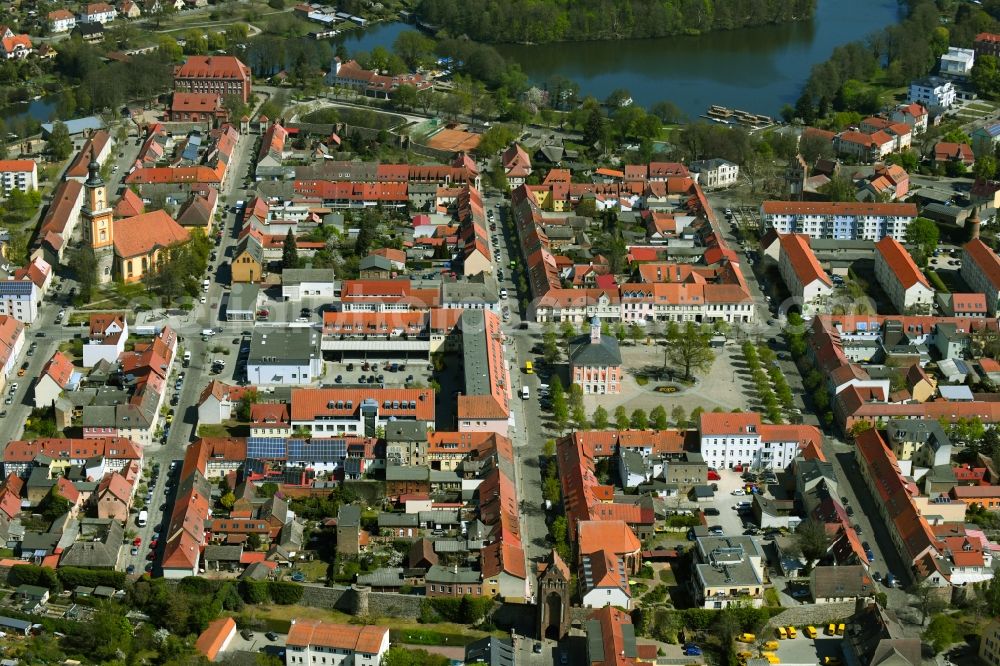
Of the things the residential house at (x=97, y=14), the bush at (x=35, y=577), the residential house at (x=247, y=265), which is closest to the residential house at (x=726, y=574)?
the bush at (x=35, y=577)

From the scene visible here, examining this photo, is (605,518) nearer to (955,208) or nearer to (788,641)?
(788,641)

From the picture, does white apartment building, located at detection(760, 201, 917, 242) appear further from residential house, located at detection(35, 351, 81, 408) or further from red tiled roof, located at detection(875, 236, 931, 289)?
residential house, located at detection(35, 351, 81, 408)

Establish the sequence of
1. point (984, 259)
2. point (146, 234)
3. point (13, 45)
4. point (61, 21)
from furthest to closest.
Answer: point (61, 21), point (13, 45), point (146, 234), point (984, 259)

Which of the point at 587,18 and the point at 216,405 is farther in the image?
the point at 587,18

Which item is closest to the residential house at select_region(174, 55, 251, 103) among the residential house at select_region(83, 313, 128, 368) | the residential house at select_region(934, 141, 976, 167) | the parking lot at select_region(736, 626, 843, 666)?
the residential house at select_region(83, 313, 128, 368)

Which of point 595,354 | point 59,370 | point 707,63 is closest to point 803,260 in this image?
point 595,354

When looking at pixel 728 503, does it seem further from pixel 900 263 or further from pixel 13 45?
pixel 13 45
